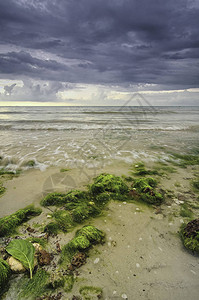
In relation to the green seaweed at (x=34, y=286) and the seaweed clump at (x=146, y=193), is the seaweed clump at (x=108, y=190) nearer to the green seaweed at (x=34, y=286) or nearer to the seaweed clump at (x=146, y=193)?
the seaweed clump at (x=146, y=193)

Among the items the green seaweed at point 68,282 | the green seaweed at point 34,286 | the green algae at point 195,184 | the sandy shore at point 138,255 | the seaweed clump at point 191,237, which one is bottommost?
the sandy shore at point 138,255

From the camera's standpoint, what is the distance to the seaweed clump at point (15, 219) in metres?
2.92

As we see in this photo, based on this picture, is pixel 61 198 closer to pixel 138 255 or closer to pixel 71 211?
pixel 71 211

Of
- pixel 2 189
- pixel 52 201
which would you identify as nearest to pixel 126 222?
pixel 52 201

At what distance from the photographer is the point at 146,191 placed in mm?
4215

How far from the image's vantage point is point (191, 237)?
270cm

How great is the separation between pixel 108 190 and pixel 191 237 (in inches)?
85.2

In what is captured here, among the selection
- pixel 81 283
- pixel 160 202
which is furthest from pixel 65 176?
pixel 81 283

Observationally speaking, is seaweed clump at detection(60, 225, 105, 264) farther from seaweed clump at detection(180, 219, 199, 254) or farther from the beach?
seaweed clump at detection(180, 219, 199, 254)

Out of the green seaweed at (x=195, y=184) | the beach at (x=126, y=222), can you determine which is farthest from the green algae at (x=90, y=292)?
the green seaweed at (x=195, y=184)

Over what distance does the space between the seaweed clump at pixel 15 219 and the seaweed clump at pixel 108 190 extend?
4.73 ft

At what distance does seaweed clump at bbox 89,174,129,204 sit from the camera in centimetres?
415

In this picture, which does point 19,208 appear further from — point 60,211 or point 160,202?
point 160,202

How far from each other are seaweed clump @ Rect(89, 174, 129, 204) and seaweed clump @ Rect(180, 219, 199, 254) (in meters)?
1.63
